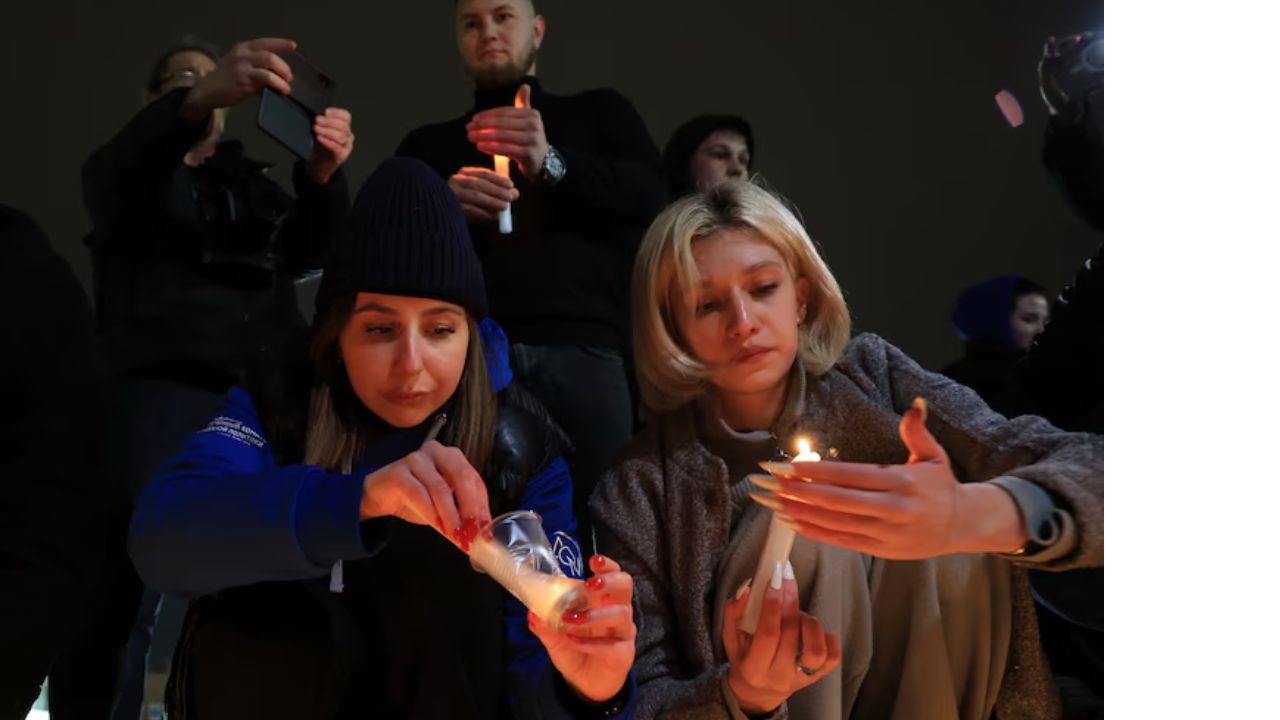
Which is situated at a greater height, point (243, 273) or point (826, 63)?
point (826, 63)

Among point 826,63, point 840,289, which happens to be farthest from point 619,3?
point 840,289

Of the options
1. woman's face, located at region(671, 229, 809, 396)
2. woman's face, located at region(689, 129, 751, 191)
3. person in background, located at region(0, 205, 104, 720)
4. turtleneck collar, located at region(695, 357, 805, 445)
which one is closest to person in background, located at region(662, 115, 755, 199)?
woman's face, located at region(689, 129, 751, 191)

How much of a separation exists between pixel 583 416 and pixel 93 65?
70 centimetres

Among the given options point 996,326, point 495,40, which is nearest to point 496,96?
point 495,40

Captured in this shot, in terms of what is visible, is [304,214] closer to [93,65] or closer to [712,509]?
[93,65]

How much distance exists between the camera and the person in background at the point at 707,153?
1121mm

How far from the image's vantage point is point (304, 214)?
1.14 meters

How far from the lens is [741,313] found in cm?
100

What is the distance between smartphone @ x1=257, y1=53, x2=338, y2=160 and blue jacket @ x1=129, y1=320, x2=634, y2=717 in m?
0.31

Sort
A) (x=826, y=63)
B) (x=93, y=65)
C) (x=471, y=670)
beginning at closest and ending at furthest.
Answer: (x=471, y=670), (x=826, y=63), (x=93, y=65)

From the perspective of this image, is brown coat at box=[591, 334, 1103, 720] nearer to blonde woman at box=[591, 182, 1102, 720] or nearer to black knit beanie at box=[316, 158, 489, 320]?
blonde woman at box=[591, 182, 1102, 720]

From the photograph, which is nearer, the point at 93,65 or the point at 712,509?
the point at 712,509

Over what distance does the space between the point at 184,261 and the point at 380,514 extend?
17.9 inches

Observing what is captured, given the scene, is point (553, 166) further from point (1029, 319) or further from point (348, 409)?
point (1029, 319)
